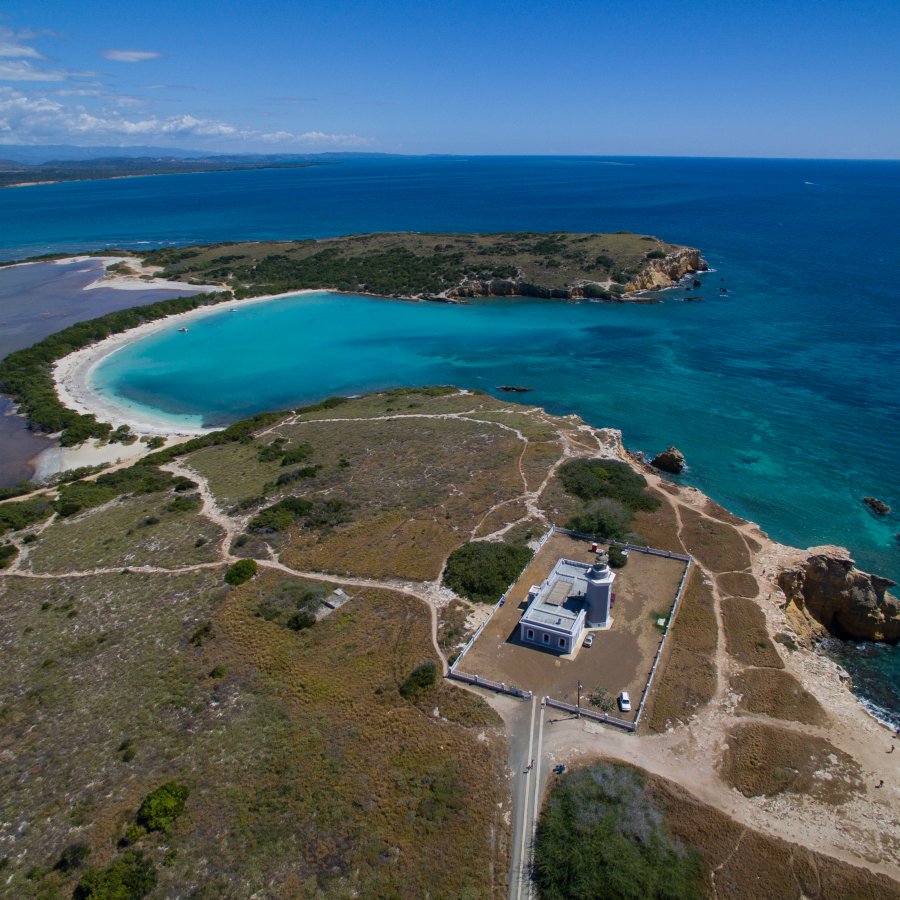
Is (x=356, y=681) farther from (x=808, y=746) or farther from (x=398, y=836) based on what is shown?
(x=808, y=746)

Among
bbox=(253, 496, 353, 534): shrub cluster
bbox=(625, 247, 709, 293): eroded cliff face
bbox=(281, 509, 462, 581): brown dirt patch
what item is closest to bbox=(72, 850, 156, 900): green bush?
bbox=(281, 509, 462, 581): brown dirt patch

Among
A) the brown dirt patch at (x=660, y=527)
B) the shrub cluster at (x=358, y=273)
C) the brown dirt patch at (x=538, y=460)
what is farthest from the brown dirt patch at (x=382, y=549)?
the shrub cluster at (x=358, y=273)

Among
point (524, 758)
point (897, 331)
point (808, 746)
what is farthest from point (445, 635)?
point (897, 331)

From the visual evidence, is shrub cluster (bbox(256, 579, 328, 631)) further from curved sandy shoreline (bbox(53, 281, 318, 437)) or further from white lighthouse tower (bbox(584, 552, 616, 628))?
curved sandy shoreline (bbox(53, 281, 318, 437))

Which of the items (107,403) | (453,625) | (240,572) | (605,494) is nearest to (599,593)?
(453,625)

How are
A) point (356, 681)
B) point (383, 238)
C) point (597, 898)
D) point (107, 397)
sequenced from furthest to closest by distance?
point (383, 238) → point (107, 397) → point (356, 681) → point (597, 898)
